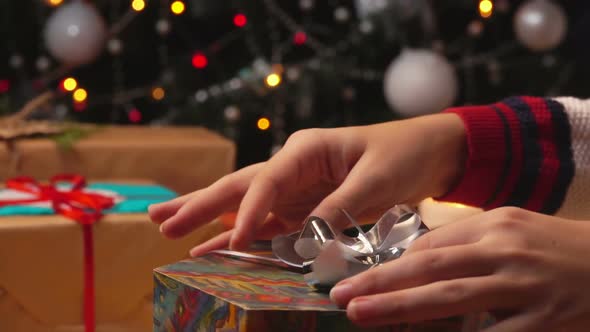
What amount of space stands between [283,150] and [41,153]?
0.76 metres

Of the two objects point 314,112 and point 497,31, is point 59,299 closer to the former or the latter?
point 314,112

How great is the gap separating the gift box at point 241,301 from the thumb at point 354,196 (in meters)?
0.06

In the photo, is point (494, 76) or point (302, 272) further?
point (494, 76)

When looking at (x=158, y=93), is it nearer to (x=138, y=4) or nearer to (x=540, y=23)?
(x=138, y=4)

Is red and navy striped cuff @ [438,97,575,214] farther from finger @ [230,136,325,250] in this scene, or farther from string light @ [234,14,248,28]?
string light @ [234,14,248,28]

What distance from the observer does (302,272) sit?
0.50m

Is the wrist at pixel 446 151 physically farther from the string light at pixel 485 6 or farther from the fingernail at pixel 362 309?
the string light at pixel 485 6

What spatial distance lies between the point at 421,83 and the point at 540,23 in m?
0.32

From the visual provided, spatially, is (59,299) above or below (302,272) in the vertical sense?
below

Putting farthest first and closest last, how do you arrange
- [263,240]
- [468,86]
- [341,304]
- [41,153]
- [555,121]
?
[468,86] < [41,153] < [555,121] < [263,240] < [341,304]

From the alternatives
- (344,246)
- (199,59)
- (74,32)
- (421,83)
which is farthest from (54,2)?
(344,246)

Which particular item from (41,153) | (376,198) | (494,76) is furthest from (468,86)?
(376,198)

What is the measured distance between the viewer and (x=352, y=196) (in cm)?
57

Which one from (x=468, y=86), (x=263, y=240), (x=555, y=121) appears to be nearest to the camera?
(x=263, y=240)
